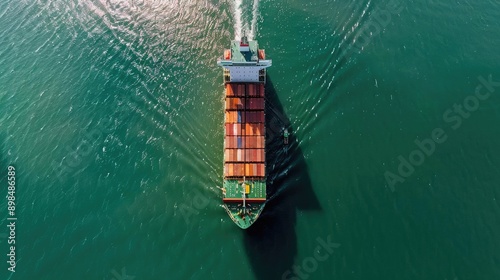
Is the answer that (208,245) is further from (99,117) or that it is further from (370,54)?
(370,54)

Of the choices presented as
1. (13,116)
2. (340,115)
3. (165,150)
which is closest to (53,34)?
(13,116)

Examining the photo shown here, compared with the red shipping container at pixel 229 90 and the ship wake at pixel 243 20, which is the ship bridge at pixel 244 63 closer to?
the red shipping container at pixel 229 90

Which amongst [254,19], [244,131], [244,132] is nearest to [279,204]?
[244,132]

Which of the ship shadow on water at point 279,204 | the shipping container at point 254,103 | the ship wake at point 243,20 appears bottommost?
the ship shadow on water at point 279,204

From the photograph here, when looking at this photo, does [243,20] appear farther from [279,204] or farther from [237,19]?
[279,204]

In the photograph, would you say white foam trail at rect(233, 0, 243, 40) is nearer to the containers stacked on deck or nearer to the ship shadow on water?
the containers stacked on deck

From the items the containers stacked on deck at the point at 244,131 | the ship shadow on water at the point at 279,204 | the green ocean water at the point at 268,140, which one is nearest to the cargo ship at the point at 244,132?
the containers stacked on deck at the point at 244,131

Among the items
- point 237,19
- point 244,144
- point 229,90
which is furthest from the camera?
point 237,19

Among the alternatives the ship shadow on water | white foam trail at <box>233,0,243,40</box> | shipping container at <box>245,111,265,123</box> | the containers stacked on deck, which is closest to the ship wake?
white foam trail at <box>233,0,243,40</box>
